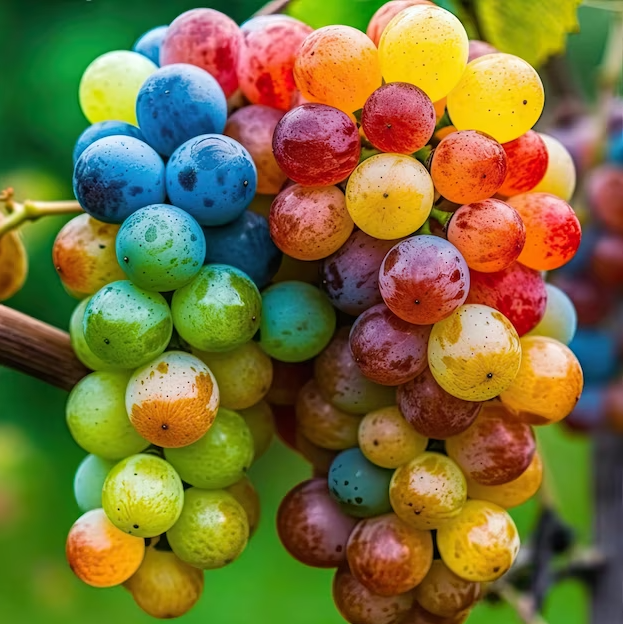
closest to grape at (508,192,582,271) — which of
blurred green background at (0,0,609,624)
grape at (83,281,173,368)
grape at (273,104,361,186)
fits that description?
grape at (273,104,361,186)

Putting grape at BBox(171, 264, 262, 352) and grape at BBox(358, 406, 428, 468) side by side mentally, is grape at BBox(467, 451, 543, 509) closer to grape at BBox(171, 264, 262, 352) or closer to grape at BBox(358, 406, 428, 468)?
grape at BBox(358, 406, 428, 468)

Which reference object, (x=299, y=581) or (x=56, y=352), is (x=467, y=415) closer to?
(x=56, y=352)

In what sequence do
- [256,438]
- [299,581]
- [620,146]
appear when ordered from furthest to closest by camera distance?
[299,581] < [620,146] < [256,438]

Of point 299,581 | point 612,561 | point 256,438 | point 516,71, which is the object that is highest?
point 516,71

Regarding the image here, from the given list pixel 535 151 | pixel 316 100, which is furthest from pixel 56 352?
pixel 535 151

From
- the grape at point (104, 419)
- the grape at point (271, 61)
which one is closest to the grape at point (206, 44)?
the grape at point (271, 61)

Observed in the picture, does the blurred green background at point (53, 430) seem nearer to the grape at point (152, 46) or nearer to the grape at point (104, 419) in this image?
the grape at point (152, 46)

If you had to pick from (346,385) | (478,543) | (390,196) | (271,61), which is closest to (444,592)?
(478,543)

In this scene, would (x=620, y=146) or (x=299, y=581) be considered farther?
(x=299, y=581)
